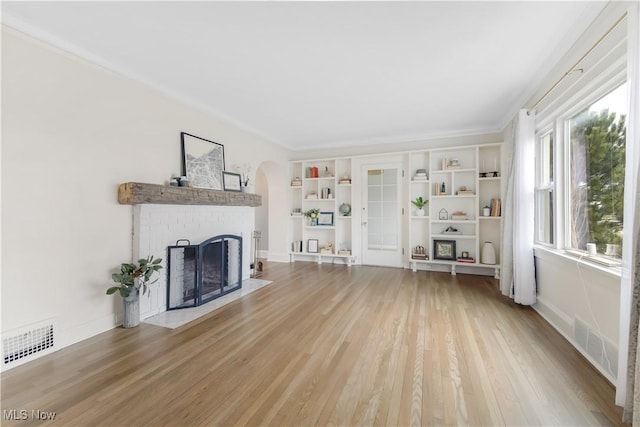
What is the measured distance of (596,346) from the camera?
193 cm

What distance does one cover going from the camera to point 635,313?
1.32m

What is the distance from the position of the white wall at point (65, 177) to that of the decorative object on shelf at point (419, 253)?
14.5 feet

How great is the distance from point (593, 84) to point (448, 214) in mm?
3150

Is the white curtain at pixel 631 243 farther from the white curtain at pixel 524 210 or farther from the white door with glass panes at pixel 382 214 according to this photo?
the white door with glass panes at pixel 382 214

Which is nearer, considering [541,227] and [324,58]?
[324,58]

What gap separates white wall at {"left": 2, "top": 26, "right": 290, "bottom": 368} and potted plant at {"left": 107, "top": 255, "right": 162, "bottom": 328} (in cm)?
16

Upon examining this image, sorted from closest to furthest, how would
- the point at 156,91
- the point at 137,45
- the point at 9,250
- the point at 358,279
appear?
the point at 9,250 → the point at 137,45 → the point at 156,91 → the point at 358,279

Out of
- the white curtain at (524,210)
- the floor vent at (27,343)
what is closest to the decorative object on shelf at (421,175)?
the white curtain at (524,210)

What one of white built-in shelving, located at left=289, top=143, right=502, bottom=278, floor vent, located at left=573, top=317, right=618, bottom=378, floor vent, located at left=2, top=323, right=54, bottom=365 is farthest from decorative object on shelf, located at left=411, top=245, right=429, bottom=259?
floor vent, located at left=2, top=323, right=54, bottom=365

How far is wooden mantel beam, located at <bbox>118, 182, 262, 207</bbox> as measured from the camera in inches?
101

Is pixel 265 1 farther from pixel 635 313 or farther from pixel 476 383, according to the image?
pixel 476 383

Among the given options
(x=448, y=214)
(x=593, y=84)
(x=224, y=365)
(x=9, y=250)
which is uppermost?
(x=593, y=84)

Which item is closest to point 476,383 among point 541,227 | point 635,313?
point 635,313

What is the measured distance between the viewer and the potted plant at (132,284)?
2.46 metres
